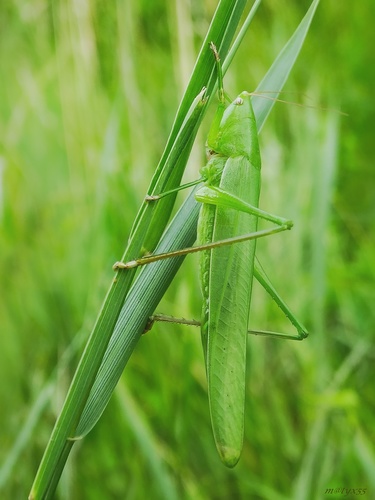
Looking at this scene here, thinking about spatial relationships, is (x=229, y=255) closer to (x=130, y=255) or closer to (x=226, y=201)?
(x=226, y=201)

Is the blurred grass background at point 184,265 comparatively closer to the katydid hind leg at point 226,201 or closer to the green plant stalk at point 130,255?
the katydid hind leg at point 226,201

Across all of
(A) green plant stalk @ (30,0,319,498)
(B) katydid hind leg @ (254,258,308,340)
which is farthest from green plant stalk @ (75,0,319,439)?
(B) katydid hind leg @ (254,258,308,340)

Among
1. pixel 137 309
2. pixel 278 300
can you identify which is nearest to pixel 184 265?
pixel 278 300

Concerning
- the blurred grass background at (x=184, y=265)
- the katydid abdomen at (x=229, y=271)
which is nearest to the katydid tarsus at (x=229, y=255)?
the katydid abdomen at (x=229, y=271)

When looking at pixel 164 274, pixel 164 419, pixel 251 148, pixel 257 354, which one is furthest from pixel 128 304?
pixel 257 354

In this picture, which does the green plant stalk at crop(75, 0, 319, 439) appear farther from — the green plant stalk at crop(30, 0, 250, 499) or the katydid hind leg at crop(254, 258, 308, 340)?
the katydid hind leg at crop(254, 258, 308, 340)

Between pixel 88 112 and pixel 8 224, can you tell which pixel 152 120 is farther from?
pixel 8 224
